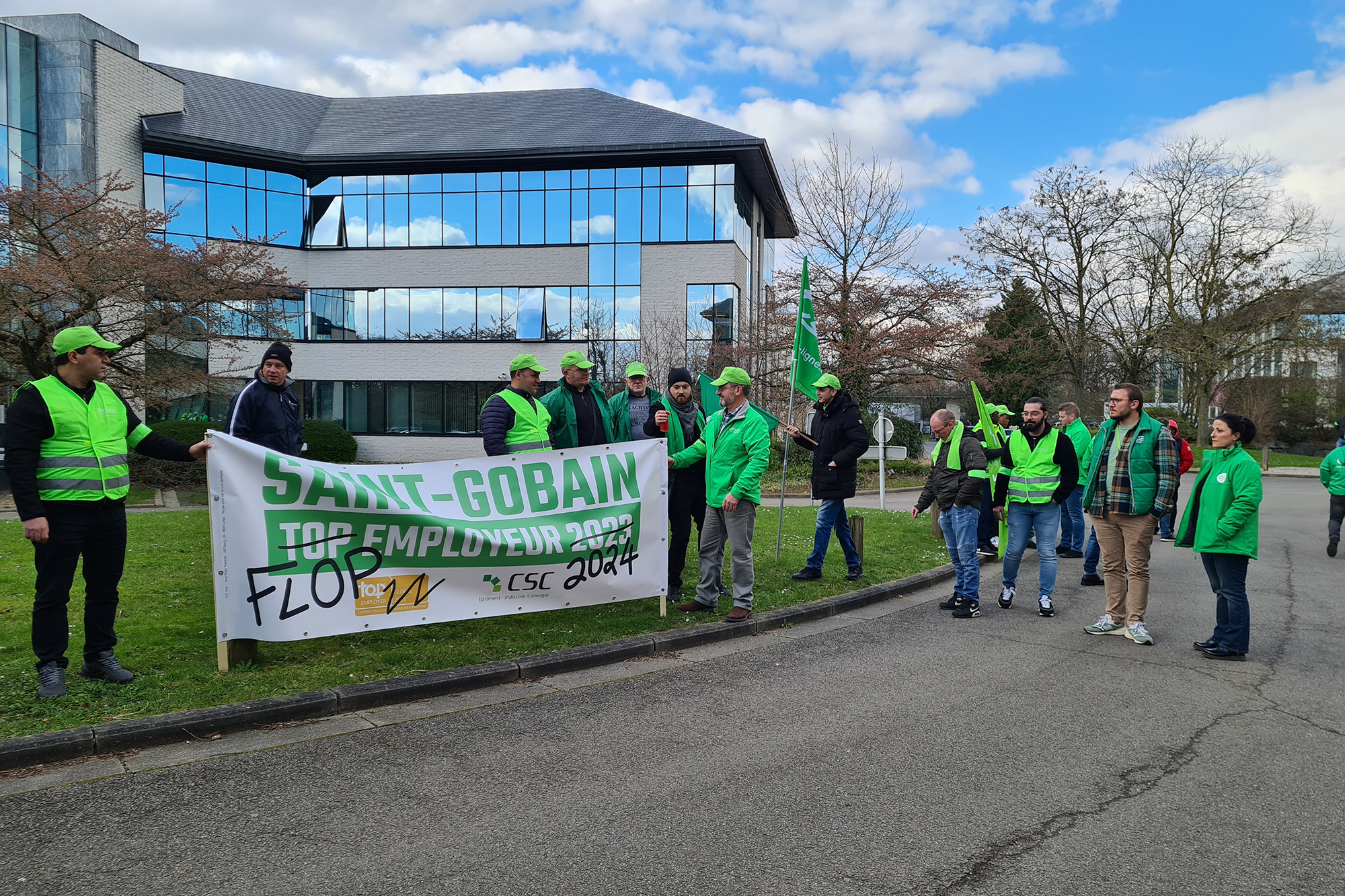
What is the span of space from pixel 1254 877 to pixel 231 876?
3.71m

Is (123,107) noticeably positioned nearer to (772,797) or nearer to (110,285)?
(110,285)

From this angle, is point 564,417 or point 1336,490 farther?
point 1336,490

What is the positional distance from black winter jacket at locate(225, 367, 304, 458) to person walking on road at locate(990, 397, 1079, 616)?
20.7 feet

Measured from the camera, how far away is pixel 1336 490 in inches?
489

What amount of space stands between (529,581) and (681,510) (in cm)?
190

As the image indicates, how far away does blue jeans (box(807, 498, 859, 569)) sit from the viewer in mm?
9250

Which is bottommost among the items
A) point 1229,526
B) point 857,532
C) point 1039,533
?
point 857,532

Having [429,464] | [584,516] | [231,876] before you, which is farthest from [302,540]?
[231,876]

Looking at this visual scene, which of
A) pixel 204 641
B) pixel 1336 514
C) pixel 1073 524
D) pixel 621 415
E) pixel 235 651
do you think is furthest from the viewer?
pixel 1336 514

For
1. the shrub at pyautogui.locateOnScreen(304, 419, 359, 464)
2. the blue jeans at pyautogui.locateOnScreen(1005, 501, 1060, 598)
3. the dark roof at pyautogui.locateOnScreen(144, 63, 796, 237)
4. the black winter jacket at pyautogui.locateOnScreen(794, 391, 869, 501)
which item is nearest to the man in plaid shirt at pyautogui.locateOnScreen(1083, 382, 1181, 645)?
the blue jeans at pyautogui.locateOnScreen(1005, 501, 1060, 598)

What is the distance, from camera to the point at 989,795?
393cm

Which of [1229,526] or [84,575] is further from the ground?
[1229,526]

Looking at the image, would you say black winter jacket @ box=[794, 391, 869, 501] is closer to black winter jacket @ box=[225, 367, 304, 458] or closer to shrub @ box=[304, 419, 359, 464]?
black winter jacket @ box=[225, 367, 304, 458]

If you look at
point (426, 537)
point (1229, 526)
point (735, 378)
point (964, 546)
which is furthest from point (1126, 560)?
point (426, 537)
